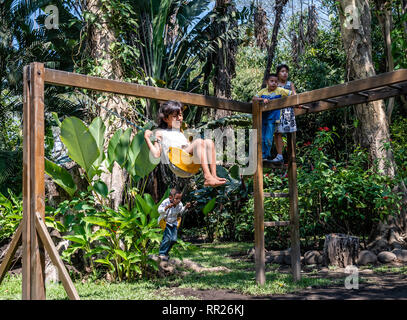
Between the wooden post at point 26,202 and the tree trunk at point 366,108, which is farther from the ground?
the tree trunk at point 366,108

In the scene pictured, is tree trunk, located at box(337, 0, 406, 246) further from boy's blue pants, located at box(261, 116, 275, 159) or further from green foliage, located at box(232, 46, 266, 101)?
green foliage, located at box(232, 46, 266, 101)

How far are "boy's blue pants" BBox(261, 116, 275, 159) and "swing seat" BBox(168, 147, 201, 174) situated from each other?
1494 mm

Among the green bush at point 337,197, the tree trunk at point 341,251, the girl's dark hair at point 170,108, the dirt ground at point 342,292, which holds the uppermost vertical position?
the girl's dark hair at point 170,108

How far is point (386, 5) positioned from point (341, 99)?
5196 millimetres

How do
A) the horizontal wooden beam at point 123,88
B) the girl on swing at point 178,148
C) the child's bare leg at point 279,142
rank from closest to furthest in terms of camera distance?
the horizontal wooden beam at point 123,88, the girl on swing at point 178,148, the child's bare leg at point 279,142

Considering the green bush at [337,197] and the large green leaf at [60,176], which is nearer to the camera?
the large green leaf at [60,176]

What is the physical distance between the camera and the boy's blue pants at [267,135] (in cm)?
557

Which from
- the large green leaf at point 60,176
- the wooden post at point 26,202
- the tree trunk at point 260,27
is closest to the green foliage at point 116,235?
the large green leaf at point 60,176

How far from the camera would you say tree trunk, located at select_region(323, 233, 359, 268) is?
22.4ft

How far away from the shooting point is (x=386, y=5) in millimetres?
9094

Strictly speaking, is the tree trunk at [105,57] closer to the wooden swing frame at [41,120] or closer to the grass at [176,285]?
the grass at [176,285]

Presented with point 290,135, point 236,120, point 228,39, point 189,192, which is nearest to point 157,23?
point 228,39

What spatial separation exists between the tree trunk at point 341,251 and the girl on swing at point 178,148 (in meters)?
3.32
